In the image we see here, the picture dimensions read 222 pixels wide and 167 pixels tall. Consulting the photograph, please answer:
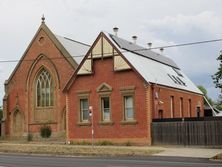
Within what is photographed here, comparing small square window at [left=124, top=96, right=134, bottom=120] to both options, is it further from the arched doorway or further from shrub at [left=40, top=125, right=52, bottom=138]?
the arched doorway

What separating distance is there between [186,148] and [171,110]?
10084 millimetres

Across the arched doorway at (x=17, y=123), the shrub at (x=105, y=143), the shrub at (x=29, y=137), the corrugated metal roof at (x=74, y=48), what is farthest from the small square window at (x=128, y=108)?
the arched doorway at (x=17, y=123)

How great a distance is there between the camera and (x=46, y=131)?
46.2 metres

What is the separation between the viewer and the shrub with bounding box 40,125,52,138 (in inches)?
1812

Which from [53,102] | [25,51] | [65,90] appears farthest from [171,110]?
[25,51]

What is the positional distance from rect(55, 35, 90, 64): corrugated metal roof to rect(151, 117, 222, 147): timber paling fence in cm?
1488

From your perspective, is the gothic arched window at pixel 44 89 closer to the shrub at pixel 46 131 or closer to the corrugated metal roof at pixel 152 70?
the shrub at pixel 46 131

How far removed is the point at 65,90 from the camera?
39.4 meters

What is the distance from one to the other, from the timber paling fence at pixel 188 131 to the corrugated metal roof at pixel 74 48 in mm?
14883

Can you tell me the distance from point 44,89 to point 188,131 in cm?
1966

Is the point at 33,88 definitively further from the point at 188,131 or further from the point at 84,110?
the point at 188,131

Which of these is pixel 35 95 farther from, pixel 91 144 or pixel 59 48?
pixel 91 144

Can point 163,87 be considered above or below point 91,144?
above

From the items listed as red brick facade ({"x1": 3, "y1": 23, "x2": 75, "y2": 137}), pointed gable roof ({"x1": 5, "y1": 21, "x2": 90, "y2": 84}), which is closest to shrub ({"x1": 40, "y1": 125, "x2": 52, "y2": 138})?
red brick facade ({"x1": 3, "y1": 23, "x2": 75, "y2": 137})
